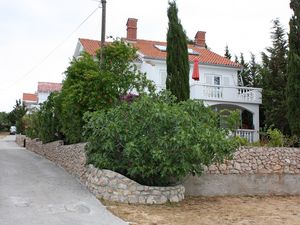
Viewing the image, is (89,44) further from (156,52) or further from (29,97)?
(29,97)

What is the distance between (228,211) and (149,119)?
348 cm

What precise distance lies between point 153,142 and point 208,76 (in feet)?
62.8

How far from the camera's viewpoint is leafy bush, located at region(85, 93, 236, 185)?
435 inches

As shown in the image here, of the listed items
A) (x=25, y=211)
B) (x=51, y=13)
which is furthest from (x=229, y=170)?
(x=51, y=13)

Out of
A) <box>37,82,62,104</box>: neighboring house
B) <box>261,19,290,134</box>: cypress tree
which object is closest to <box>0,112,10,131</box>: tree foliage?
<box>37,82,62,104</box>: neighboring house

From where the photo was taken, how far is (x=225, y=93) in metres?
24.8

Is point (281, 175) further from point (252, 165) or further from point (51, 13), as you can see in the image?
point (51, 13)

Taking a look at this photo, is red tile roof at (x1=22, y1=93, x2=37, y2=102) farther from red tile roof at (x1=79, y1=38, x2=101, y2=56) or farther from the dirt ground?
the dirt ground

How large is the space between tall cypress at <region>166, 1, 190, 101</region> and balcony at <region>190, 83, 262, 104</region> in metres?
Result: 3.72

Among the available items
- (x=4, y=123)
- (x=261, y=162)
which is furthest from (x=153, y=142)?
(x=4, y=123)

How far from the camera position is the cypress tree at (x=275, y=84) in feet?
71.2

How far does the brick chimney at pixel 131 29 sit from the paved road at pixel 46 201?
18.6 metres

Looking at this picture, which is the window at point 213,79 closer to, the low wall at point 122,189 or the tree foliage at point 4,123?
the low wall at point 122,189

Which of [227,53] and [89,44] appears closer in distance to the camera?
[89,44]
